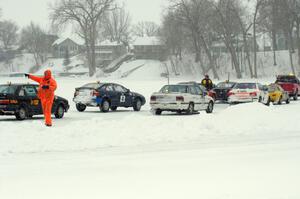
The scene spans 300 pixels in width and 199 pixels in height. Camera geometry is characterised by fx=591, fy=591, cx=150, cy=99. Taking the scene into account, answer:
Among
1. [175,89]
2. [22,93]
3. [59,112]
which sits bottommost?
[59,112]

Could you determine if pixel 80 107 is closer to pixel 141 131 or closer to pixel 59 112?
pixel 59 112

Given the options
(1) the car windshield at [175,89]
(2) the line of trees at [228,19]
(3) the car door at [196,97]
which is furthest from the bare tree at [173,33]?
(1) the car windshield at [175,89]

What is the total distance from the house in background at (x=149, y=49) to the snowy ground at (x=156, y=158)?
311ft

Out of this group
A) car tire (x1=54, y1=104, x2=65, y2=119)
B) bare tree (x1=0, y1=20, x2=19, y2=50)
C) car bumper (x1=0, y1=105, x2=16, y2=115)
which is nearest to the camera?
car bumper (x1=0, y1=105, x2=16, y2=115)

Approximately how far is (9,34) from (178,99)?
133 metres

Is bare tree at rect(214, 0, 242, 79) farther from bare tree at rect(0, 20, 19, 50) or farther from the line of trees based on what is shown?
bare tree at rect(0, 20, 19, 50)

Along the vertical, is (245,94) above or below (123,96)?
below

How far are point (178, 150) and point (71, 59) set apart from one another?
125m

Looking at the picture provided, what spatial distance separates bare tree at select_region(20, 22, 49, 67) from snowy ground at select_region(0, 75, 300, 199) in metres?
124

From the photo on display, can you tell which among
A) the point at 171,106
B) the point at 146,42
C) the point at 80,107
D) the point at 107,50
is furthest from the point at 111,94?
the point at 107,50

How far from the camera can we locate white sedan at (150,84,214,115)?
26.1 meters

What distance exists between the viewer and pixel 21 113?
23109mm

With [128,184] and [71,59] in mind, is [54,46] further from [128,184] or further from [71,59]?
[128,184]

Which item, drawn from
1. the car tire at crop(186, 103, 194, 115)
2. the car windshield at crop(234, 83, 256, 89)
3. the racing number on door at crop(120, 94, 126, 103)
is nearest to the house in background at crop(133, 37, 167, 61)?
the car windshield at crop(234, 83, 256, 89)
